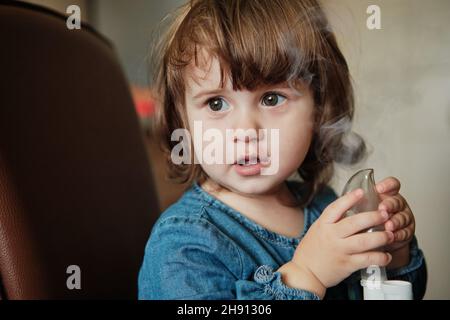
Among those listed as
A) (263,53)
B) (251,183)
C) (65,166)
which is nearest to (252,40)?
(263,53)

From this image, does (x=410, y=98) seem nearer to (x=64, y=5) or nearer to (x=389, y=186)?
(x=389, y=186)

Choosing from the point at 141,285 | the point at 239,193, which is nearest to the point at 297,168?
the point at 239,193

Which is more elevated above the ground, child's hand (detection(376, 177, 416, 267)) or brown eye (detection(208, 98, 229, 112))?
brown eye (detection(208, 98, 229, 112))

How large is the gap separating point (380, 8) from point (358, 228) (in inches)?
7.1

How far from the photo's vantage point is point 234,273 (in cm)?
48

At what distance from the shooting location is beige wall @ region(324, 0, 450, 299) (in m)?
0.48

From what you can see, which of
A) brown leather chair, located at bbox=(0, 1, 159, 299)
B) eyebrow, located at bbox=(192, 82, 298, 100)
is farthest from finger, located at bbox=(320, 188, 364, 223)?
brown leather chair, located at bbox=(0, 1, 159, 299)

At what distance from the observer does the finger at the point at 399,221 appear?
464mm

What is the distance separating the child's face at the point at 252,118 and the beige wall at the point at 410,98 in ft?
0.17

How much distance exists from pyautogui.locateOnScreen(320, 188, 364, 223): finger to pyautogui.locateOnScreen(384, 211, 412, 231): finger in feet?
0.11

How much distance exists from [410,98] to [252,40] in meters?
0.14

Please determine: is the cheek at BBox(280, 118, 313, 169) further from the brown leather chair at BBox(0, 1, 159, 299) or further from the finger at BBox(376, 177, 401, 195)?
the brown leather chair at BBox(0, 1, 159, 299)

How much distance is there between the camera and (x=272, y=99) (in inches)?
18.7

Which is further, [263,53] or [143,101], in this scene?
[143,101]
